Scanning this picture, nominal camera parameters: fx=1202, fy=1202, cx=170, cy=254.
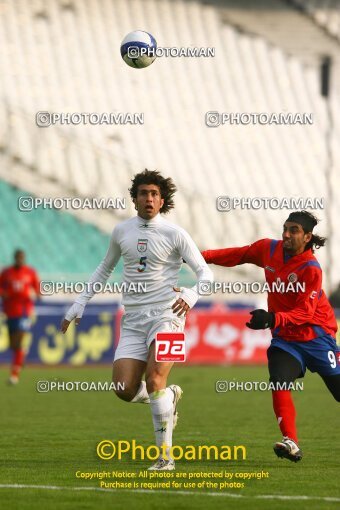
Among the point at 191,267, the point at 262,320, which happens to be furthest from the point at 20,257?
the point at 262,320

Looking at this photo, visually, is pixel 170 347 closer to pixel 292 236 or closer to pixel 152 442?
pixel 292 236

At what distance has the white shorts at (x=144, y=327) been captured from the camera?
8.22m

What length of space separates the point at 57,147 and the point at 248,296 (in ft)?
17.5

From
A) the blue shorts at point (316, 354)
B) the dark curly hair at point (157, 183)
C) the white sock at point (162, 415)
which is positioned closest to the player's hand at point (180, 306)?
the white sock at point (162, 415)

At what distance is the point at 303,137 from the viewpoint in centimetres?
3019

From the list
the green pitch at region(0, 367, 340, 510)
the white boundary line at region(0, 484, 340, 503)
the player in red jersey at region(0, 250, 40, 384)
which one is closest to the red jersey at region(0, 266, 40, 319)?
the player in red jersey at region(0, 250, 40, 384)

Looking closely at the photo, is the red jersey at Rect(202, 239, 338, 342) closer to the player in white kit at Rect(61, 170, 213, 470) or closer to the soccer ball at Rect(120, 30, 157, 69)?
the player in white kit at Rect(61, 170, 213, 470)

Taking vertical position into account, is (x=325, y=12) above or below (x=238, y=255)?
above

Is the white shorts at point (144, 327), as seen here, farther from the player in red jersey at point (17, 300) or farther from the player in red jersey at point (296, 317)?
the player in red jersey at point (17, 300)

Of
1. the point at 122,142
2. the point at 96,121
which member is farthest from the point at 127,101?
the point at 96,121

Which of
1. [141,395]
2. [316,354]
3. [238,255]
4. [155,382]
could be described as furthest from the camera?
[238,255]

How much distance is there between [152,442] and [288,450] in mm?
2054

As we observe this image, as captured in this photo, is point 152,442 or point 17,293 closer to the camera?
point 152,442

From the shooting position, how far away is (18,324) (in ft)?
61.8
